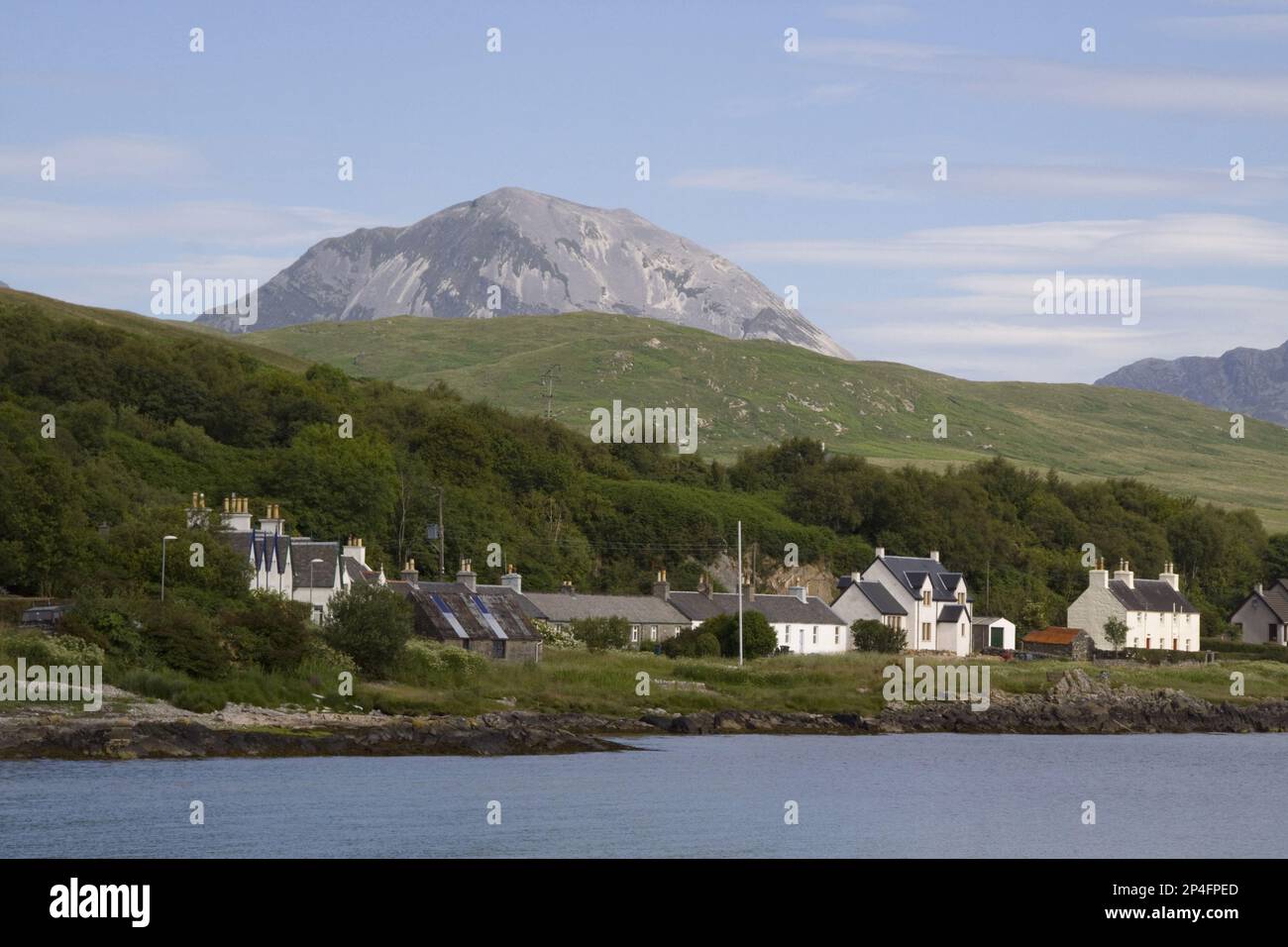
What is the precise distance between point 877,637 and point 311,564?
34256 millimetres

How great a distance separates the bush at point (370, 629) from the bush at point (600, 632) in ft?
57.4

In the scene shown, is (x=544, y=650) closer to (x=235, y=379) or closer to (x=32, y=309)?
(x=235, y=379)

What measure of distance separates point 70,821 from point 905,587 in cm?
6846

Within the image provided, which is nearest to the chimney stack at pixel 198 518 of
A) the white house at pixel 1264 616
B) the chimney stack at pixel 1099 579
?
the chimney stack at pixel 1099 579

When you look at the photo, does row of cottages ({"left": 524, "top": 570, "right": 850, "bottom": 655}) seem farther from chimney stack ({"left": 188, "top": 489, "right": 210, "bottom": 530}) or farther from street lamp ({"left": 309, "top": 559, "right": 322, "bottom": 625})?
chimney stack ({"left": 188, "top": 489, "right": 210, "bottom": 530})

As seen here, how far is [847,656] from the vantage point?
281 ft

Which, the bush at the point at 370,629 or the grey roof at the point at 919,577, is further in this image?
the grey roof at the point at 919,577

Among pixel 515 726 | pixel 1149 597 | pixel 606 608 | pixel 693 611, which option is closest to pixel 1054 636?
pixel 1149 597

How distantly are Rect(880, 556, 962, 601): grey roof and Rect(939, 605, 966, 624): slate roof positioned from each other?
2.70ft

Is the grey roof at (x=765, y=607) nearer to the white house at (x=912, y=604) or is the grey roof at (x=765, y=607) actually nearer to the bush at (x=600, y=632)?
the white house at (x=912, y=604)

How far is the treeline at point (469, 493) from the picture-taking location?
80.4 meters

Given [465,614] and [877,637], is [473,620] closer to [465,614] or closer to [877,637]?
[465,614]

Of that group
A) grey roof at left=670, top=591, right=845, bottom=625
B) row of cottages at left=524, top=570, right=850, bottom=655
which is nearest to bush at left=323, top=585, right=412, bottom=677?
row of cottages at left=524, top=570, right=850, bottom=655
